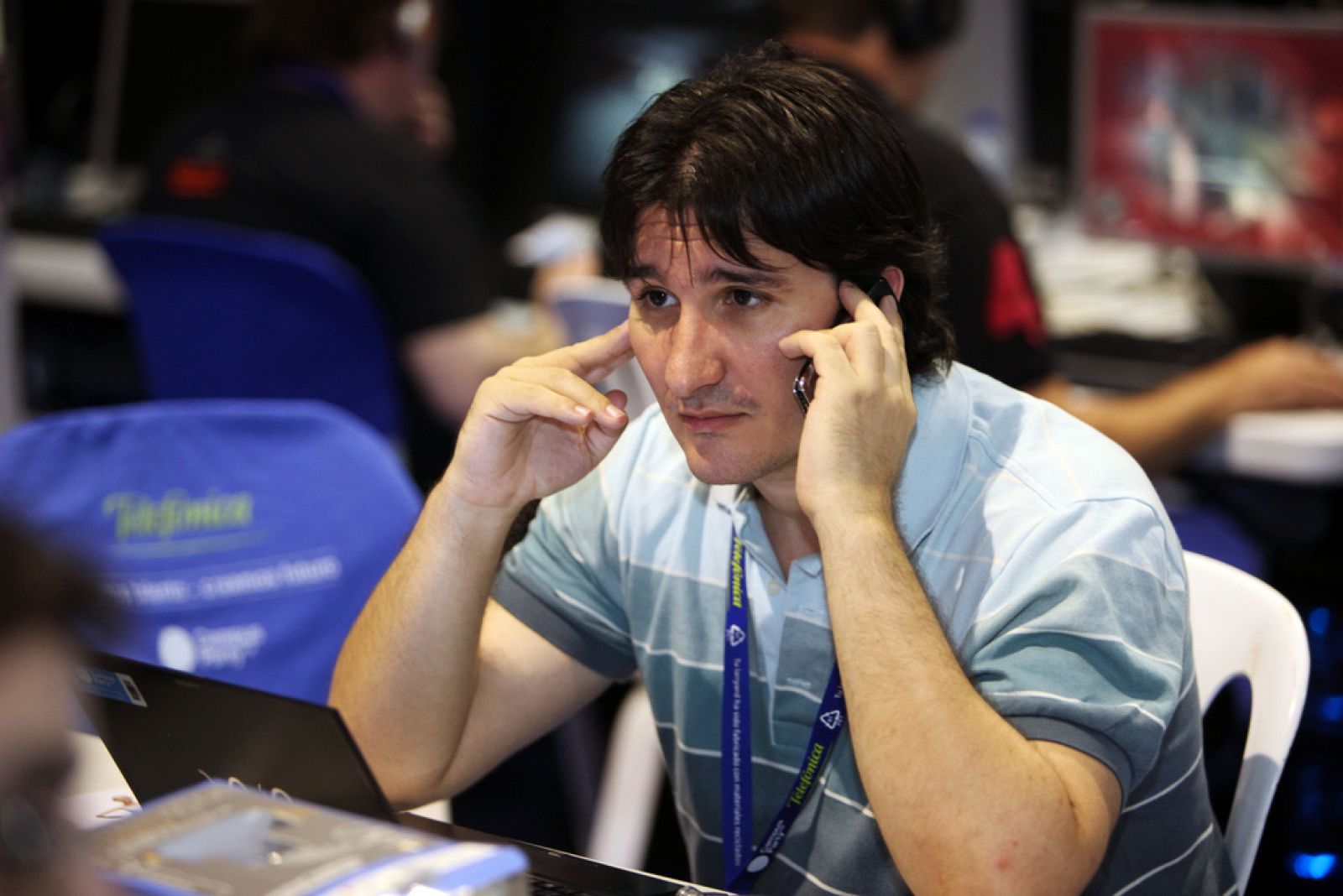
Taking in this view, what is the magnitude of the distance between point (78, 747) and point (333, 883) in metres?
0.19

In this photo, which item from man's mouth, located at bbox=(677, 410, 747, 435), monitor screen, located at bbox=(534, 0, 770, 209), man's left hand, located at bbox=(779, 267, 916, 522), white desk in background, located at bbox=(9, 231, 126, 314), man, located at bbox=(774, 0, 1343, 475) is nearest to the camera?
man's left hand, located at bbox=(779, 267, 916, 522)

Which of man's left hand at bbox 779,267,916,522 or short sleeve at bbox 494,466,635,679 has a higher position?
man's left hand at bbox 779,267,916,522

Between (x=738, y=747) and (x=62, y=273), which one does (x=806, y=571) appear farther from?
(x=62, y=273)

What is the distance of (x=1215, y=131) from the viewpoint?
3.03 meters

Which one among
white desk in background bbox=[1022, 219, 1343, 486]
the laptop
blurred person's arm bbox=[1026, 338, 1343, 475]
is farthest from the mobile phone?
white desk in background bbox=[1022, 219, 1343, 486]

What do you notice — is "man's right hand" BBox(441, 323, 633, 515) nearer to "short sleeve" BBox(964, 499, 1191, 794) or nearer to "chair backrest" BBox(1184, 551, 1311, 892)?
"short sleeve" BBox(964, 499, 1191, 794)

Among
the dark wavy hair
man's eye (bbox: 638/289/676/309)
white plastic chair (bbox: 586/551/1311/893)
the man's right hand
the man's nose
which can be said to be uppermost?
the dark wavy hair

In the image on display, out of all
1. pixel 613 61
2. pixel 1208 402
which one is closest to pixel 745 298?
pixel 1208 402

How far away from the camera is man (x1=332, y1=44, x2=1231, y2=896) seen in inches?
46.0

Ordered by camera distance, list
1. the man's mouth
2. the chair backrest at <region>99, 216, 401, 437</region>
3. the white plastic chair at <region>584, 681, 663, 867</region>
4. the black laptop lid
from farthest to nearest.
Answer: the chair backrest at <region>99, 216, 401, 437</region> < the white plastic chair at <region>584, 681, 663, 867</region> < the man's mouth < the black laptop lid

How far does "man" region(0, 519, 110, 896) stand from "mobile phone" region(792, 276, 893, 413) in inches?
29.6

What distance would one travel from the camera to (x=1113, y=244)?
→ 3.68m

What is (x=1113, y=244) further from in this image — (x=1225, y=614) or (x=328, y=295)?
(x=1225, y=614)

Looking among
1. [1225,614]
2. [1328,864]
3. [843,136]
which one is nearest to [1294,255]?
[1328,864]
